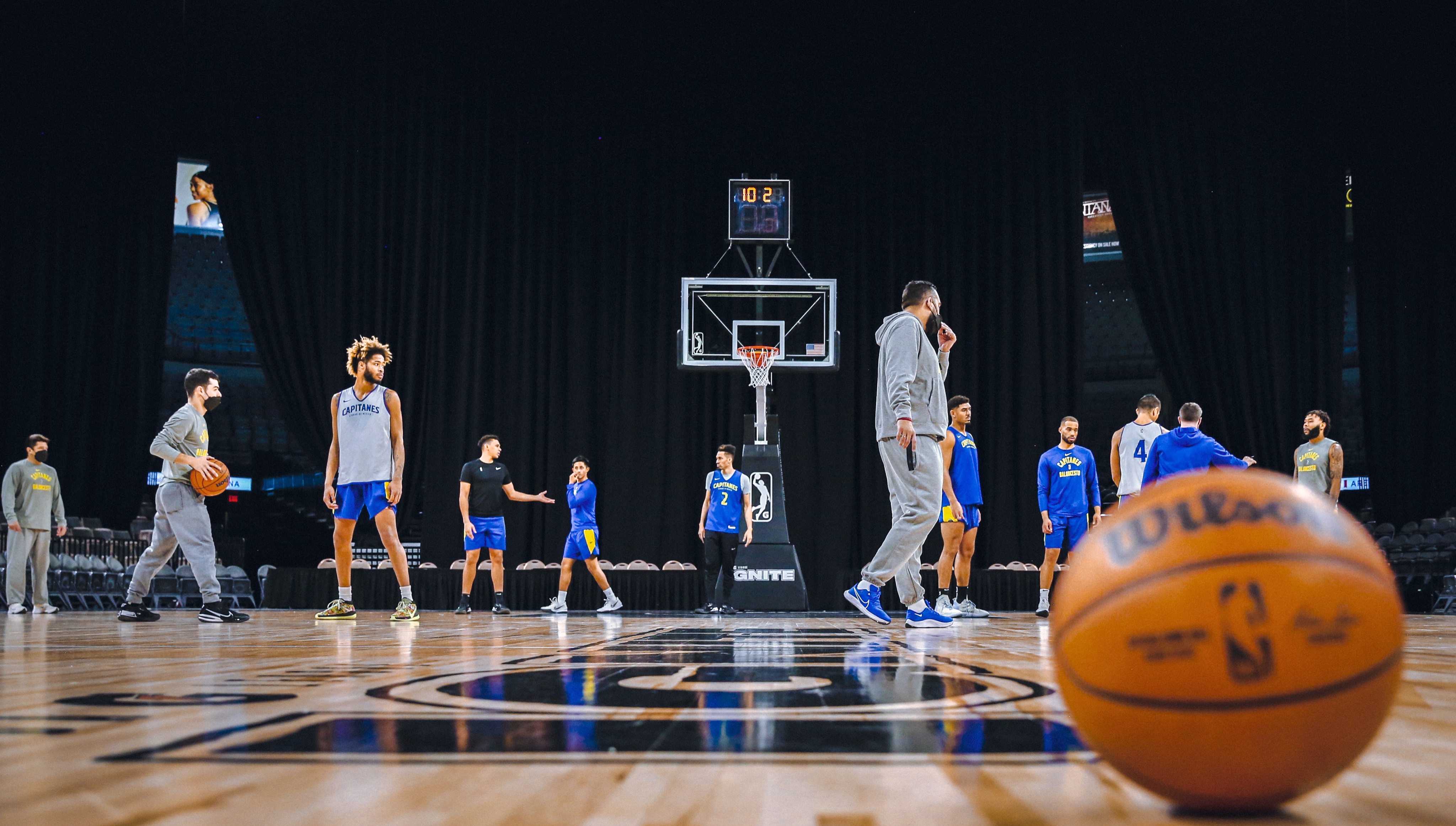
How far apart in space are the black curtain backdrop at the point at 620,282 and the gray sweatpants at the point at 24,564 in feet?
13.3

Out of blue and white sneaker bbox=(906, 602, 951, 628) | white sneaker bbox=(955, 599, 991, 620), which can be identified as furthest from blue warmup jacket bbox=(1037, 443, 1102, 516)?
blue and white sneaker bbox=(906, 602, 951, 628)

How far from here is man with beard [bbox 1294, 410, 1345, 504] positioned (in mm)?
6965

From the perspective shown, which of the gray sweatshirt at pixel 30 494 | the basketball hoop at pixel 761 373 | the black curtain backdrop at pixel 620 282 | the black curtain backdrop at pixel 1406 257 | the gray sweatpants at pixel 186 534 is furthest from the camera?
the black curtain backdrop at pixel 620 282

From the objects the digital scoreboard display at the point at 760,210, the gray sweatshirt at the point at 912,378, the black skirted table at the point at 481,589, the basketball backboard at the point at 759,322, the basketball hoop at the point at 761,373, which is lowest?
the black skirted table at the point at 481,589

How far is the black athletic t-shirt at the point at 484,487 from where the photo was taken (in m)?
7.94

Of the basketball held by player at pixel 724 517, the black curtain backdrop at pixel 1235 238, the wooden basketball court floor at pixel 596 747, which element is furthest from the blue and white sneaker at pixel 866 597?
the black curtain backdrop at pixel 1235 238

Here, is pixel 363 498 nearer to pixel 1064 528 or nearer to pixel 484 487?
pixel 484 487

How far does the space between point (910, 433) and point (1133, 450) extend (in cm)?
340

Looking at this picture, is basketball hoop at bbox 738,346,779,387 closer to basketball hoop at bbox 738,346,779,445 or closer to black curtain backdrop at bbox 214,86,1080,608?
basketball hoop at bbox 738,346,779,445

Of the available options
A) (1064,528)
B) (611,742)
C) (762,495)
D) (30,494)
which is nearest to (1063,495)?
(1064,528)

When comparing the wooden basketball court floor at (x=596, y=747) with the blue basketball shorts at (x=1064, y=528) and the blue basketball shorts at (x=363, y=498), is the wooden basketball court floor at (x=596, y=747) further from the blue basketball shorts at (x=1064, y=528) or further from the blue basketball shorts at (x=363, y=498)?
the blue basketball shorts at (x=1064, y=528)

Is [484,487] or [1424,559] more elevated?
[484,487]

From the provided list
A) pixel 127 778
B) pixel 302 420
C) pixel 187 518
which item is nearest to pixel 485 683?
pixel 127 778

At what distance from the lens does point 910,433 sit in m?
4.22
